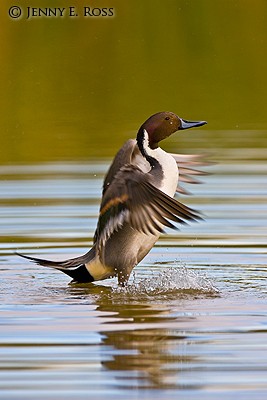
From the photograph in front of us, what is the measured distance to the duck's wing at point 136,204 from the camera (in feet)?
29.9

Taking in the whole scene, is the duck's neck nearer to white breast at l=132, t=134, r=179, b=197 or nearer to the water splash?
white breast at l=132, t=134, r=179, b=197

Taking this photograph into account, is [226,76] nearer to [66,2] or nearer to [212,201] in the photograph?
[66,2]

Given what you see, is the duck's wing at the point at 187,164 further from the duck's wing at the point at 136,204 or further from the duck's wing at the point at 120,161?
the duck's wing at the point at 136,204

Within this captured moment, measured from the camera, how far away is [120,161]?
32.7 feet

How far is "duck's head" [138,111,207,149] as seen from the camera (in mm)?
9906

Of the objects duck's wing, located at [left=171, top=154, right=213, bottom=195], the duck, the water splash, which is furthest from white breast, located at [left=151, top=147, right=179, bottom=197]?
duck's wing, located at [left=171, top=154, right=213, bottom=195]

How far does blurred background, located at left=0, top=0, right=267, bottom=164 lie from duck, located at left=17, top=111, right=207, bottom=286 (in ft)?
17.5

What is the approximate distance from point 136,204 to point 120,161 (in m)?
0.74
